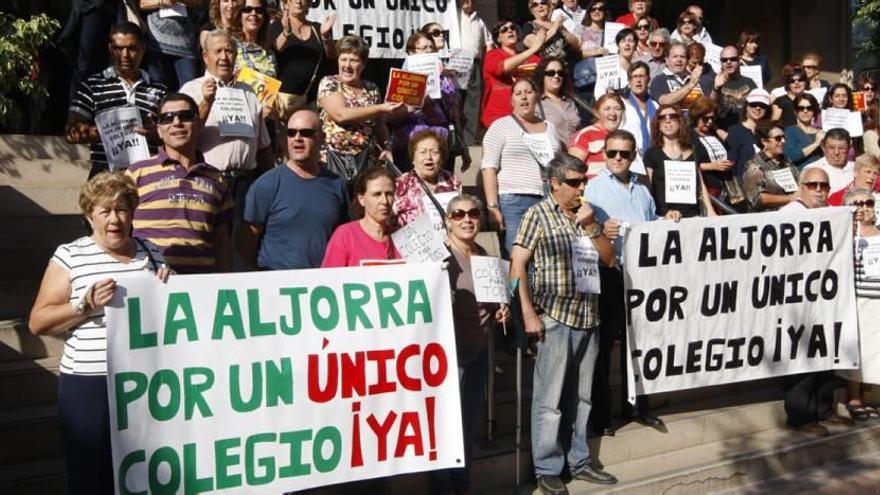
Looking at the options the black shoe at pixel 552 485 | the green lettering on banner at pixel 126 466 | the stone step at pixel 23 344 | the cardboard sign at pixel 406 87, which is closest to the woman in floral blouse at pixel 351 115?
the cardboard sign at pixel 406 87

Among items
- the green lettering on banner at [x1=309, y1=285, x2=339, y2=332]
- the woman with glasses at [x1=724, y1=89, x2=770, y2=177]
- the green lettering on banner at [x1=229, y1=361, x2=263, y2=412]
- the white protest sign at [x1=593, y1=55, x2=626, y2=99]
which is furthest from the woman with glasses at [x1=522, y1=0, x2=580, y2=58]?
the green lettering on banner at [x1=229, y1=361, x2=263, y2=412]

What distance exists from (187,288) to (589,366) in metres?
2.66

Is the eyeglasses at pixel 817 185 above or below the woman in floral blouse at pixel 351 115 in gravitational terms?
below

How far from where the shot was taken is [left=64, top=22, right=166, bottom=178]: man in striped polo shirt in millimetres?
6238

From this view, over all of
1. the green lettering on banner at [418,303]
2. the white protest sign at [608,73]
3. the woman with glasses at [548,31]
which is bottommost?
the green lettering on banner at [418,303]

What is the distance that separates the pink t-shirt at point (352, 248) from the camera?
5.61m

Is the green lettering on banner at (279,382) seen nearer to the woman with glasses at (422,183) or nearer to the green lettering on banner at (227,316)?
the green lettering on banner at (227,316)

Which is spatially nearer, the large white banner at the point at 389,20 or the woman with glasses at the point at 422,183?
the woman with glasses at the point at 422,183

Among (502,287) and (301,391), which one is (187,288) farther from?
(502,287)

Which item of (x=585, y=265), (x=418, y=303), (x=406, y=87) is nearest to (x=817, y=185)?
(x=585, y=265)

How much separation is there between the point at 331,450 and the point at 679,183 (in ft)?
12.3

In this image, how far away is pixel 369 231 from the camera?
226 inches

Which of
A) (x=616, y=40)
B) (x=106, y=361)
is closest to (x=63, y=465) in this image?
(x=106, y=361)

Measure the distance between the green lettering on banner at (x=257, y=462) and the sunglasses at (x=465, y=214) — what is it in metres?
1.58
